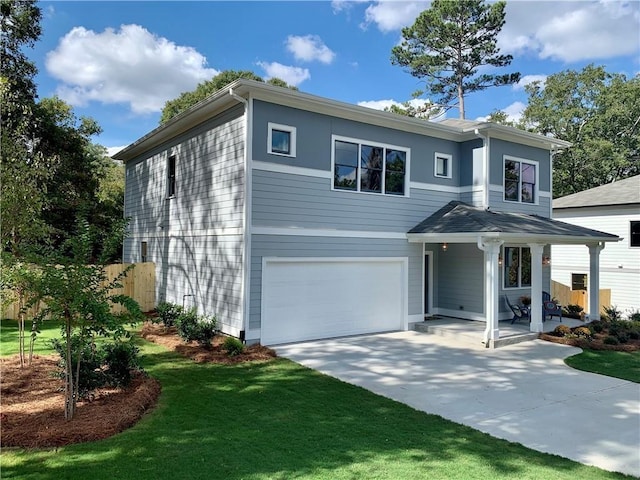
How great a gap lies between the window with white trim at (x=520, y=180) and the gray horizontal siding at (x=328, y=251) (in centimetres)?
394

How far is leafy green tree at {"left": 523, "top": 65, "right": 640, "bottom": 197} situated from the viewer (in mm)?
29297

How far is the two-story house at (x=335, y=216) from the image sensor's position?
388 inches

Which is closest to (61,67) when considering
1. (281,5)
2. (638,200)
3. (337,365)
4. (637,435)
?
(281,5)

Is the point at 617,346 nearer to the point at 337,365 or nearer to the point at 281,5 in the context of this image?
the point at 337,365

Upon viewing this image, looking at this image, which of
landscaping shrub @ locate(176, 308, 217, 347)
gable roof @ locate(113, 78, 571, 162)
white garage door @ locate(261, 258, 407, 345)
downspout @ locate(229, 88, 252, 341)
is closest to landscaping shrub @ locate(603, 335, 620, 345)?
white garage door @ locate(261, 258, 407, 345)

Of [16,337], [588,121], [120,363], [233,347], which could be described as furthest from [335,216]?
[588,121]

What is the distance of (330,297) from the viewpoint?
10953mm

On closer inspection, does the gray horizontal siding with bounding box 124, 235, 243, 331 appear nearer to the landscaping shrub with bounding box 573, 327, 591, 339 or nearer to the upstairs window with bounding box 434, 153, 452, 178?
the upstairs window with bounding box 434, 153, 452, 178

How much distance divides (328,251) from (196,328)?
3.66m

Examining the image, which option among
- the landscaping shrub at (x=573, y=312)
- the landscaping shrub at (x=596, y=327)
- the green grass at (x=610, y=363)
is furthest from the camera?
the landscaping shrub at (x=573, y=312)

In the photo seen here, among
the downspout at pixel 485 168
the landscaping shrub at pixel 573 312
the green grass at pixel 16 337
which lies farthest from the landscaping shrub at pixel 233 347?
the landscaping shrub at pixel 573 312

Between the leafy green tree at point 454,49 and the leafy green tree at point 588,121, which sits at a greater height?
the leafy green tree at point 454,49

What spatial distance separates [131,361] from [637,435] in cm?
707

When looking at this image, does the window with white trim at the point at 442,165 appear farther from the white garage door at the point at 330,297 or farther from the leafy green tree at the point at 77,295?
the leafy green tree at the point at 77,295
